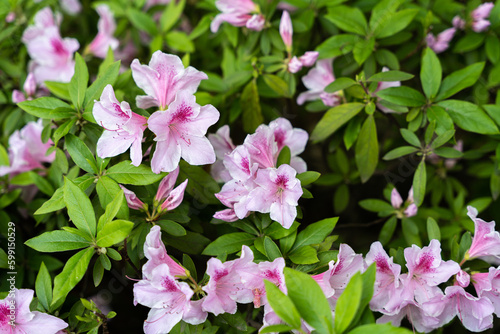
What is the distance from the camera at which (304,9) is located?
6.46ft

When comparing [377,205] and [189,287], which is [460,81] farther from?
[189,287]

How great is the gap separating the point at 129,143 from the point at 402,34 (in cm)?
121

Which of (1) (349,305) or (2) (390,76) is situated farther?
(2) (390,76)

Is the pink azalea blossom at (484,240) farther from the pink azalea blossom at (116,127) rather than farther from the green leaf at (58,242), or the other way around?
the green leaf at (58,242)

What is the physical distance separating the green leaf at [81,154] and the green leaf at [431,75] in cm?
114

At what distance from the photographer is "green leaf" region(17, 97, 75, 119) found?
1.42 metres

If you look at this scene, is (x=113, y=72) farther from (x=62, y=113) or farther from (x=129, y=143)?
(x=129, y=143)

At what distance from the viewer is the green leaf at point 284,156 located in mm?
1398

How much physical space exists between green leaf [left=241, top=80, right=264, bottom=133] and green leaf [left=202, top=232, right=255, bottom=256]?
0.54 meters

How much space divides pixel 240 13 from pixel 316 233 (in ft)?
3.15

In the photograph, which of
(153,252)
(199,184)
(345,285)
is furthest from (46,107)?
→ (345,285)

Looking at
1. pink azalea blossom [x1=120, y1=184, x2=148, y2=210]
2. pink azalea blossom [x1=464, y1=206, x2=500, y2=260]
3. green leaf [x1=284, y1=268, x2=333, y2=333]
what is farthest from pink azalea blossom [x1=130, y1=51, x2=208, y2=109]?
pink azalea blossom [x1=464, y1=206, x2=500, y2=260]

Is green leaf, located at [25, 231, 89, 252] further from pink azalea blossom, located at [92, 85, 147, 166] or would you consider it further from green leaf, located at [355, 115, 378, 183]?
green leaf, located at [355, 115, 378, 183]

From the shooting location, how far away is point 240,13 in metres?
1.80
